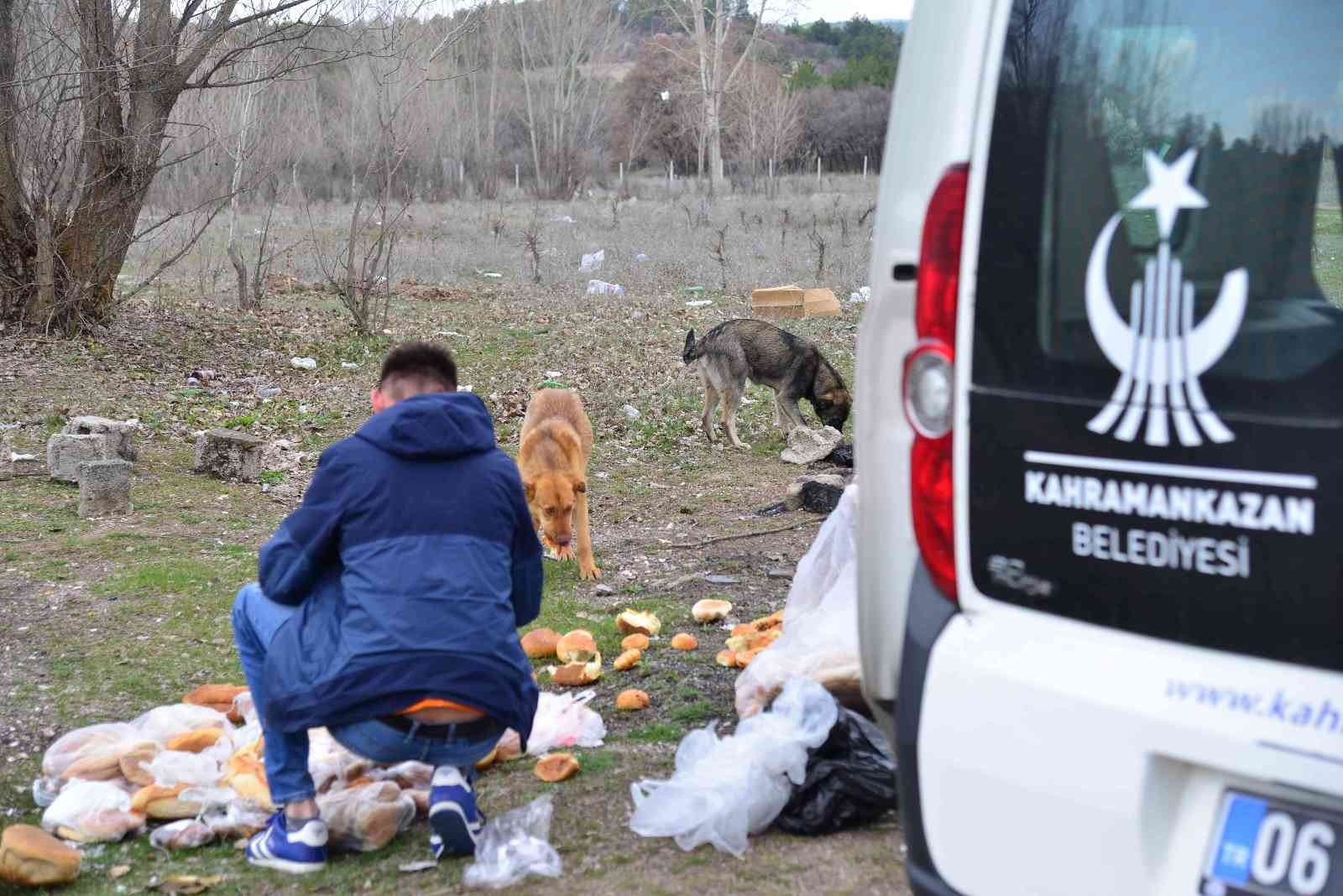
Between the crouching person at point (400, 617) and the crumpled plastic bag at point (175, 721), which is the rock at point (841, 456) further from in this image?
the crouching person at point (400, 617)

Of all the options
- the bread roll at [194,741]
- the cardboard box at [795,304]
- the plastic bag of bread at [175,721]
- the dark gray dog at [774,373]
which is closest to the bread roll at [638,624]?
the plastic bag of bread at [175,721]

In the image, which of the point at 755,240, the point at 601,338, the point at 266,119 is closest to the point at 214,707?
the point at 601,338

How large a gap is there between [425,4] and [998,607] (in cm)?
1529

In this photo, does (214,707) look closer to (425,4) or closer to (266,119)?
(425,4)

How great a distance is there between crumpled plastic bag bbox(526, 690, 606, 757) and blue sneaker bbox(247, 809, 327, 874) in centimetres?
89

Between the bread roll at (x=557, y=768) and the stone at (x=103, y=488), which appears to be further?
the stone at (x=103, y=488)

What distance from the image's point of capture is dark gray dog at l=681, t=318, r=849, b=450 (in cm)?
1144

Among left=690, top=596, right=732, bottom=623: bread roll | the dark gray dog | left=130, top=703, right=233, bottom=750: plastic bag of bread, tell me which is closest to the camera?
left=130, top=703, right=233, bottom=750: plastic bag of bread

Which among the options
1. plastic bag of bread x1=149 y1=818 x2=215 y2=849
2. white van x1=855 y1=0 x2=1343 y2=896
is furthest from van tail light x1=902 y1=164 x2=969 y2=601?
plastic bag of bread x1=149 y1=818 x2=215 y2=849

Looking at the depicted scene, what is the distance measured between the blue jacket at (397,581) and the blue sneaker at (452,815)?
0.22m

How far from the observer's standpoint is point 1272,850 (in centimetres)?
196

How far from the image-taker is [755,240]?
27.1 meters

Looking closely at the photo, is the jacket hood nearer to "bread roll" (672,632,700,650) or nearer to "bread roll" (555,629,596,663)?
"bread roll" (555,629,596,663)

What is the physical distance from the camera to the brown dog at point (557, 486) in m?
6.84
